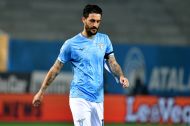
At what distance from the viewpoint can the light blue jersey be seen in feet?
23.7

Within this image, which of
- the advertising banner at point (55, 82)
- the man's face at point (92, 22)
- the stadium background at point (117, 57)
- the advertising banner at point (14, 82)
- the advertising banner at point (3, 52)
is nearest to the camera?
the man's face at point (92, 22)

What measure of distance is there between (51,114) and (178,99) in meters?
3.10

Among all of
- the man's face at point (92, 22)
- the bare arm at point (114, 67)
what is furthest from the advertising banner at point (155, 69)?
the man's face at point (92, 22)

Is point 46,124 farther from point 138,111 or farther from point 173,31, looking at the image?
point 173,31

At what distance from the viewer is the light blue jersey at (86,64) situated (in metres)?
7.23

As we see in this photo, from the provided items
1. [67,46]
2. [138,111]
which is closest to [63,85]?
[138,111]

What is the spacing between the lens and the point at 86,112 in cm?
721

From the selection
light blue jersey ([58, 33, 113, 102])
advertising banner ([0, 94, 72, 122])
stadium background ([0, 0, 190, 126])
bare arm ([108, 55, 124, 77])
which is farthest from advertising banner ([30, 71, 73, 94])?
light blue jersey ([58, 33, 113, 102])

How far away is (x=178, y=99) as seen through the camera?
16.4 meters

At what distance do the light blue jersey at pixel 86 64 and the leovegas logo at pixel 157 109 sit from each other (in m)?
8.92

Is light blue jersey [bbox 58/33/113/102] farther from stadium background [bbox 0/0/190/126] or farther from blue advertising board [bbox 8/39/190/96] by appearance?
blue advertising board [bbox 8/39/190/96]

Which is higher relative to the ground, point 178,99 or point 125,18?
point 125,18

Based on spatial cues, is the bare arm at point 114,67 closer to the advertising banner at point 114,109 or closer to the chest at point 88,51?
the chest at point 88,51

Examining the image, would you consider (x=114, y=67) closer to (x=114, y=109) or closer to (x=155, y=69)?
(x=114, y=109)
